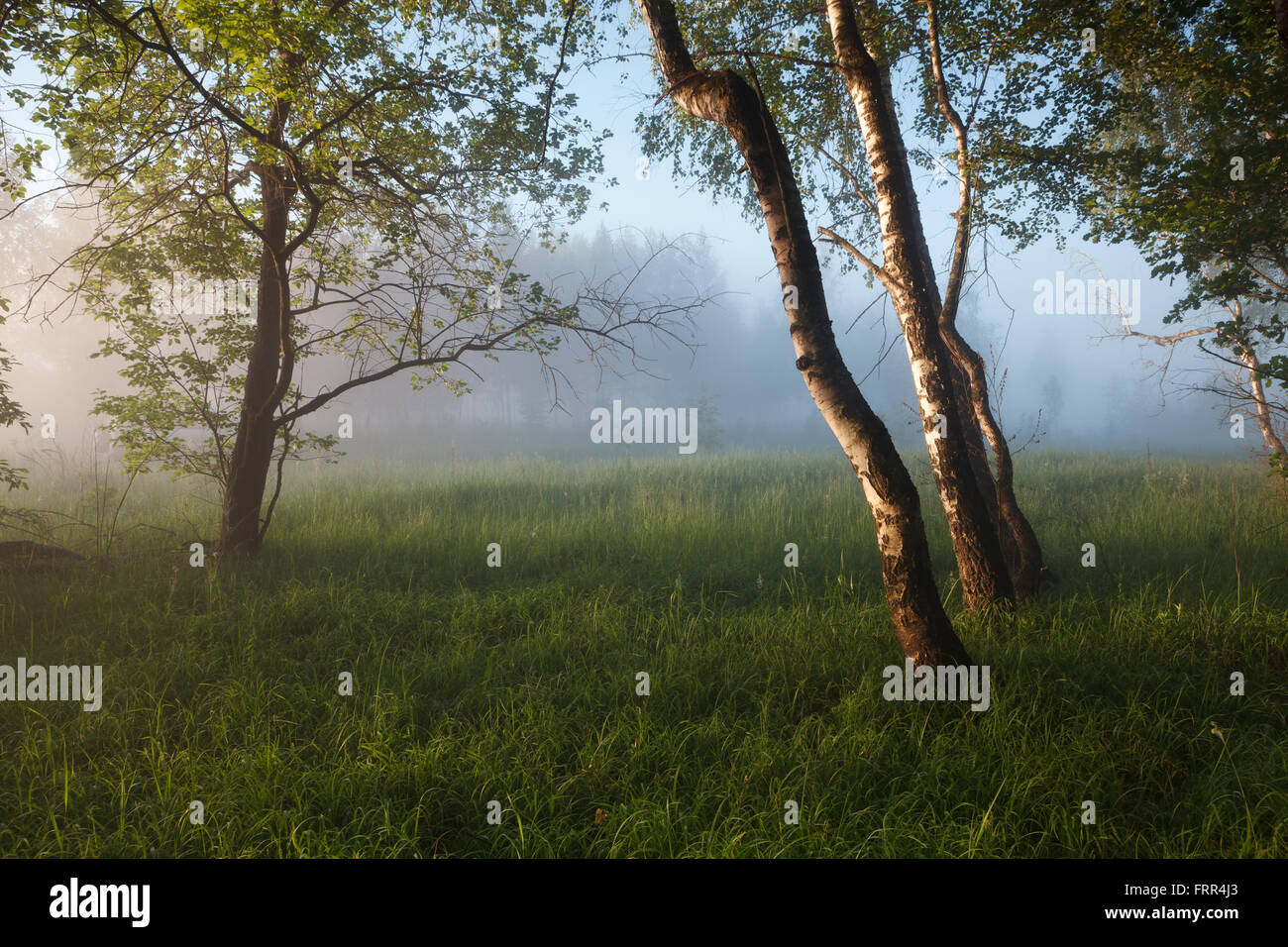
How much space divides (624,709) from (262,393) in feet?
21.1

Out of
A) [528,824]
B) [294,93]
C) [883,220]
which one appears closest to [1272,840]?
[528,824]

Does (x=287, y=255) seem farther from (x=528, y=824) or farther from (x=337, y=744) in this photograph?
(x=528, y=824)

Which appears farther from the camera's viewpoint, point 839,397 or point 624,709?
point 839,397

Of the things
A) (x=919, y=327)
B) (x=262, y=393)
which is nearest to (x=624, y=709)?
(x=919, y=327)

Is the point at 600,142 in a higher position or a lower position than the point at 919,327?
higher

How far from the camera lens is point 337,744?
362 centimetres

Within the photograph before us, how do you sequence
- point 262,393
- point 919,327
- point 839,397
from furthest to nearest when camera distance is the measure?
point 262,393 → point 919,327 → point 839,397

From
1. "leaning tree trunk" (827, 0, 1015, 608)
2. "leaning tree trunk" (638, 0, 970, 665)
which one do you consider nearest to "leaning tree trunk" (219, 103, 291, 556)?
"leaning tree trunk" (638, 0, 970, 665)

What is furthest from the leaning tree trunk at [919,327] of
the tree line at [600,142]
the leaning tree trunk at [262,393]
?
the leaning tree trunk at [262,393]

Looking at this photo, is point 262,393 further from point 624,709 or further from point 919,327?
point 919,327

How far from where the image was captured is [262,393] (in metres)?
7.47

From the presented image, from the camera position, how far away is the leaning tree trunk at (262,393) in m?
7.09

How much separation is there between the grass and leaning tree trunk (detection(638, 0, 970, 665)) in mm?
548

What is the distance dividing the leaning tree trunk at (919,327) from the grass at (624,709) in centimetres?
58
